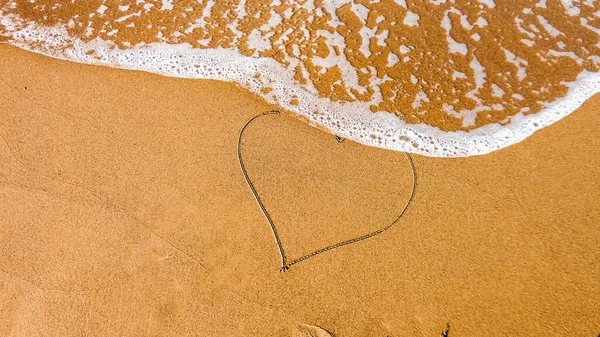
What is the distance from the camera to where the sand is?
144 inches

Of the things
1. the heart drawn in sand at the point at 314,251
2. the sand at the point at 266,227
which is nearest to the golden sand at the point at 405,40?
the sand at the point at 266,227

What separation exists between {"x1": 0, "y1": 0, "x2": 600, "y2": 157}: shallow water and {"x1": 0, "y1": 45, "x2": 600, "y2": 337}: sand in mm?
387

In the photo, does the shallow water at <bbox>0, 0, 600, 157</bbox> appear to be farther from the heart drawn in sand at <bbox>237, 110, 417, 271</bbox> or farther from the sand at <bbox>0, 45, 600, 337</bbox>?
the heart drawn in sand at <bbox>237, 110, 417, 271</bbox>

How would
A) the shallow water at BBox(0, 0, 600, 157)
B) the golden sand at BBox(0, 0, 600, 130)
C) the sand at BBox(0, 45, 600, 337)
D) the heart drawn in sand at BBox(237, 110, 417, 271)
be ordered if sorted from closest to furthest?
the sand at BBox(0, 45, 600, 337)
the heart drawn in sand at BBox(237, 110, 417, 271)
the shallow water at BBox(0, 0, 600, 157)
the golden sand at BBox(0, 0, 600, 130)

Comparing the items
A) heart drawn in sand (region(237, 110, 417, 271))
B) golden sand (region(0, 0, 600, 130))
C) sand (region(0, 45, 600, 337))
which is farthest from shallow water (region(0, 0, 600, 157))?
heart drawn in sand (region(237, 110, 417, 271))

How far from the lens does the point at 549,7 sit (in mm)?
5938

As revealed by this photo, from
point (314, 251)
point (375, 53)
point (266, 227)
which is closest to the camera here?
point (314, 251)

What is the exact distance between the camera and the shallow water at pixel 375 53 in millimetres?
4883

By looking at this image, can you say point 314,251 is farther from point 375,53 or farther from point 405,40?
point 405,40

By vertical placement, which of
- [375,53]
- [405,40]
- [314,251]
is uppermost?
[405,40]

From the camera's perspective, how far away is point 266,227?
411 cm

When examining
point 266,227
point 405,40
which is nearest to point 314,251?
point 266,227

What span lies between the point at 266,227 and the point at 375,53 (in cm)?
305

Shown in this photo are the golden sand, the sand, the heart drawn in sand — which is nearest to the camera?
the sand
